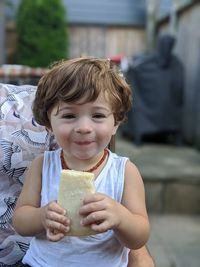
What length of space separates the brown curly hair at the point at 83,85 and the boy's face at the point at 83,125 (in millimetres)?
21

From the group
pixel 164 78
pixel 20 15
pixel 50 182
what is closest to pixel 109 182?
pixel 50 182

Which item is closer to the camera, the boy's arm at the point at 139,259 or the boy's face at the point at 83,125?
the boy's face at the point at 83,125

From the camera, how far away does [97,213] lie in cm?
119

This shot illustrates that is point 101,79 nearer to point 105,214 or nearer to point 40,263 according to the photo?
point 105,214

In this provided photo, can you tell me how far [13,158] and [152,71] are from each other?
4012 mm

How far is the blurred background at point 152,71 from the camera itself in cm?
421

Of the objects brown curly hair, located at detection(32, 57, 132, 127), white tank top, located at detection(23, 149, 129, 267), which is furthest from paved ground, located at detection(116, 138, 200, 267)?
brown curly hair, located at detection(32, 57, 132, 127)

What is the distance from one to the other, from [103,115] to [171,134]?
4.58 m

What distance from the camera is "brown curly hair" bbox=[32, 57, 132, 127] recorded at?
128 centimetres

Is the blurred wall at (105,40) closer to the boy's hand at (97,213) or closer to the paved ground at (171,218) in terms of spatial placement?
the paved ground at (171,218)

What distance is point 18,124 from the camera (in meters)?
1.73

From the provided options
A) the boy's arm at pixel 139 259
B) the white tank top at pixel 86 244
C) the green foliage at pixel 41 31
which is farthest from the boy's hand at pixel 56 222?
the green foliage at pixel 41 31

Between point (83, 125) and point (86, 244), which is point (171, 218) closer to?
point (86, 244)

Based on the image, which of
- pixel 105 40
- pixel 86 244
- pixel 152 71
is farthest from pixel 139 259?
pixel 105 40
